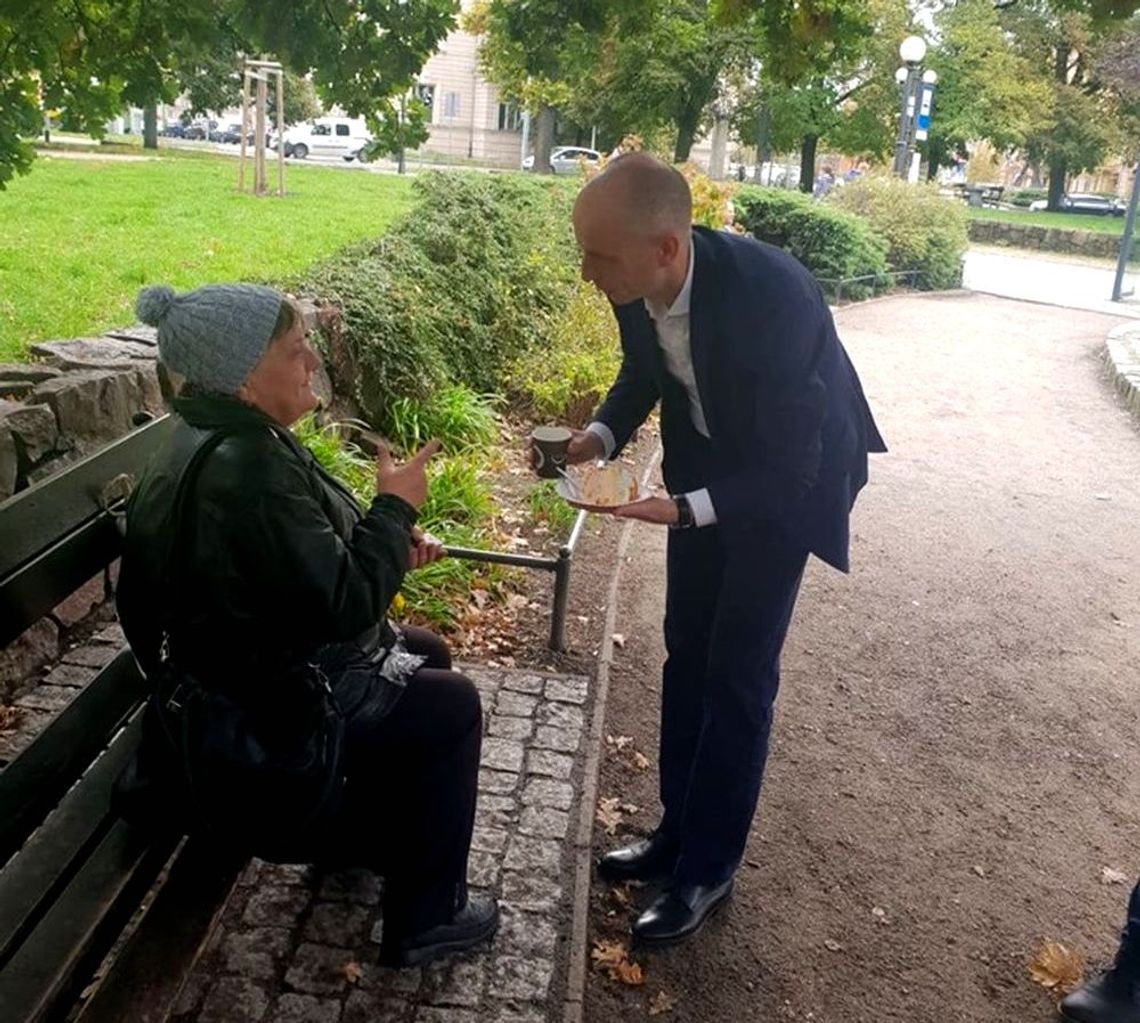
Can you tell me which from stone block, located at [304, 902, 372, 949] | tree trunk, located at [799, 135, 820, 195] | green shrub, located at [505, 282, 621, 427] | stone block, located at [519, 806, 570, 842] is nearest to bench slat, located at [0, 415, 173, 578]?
stone block, located at [304, 902, 372, 949]

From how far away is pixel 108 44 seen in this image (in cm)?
342

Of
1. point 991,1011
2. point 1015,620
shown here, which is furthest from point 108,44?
point 1015,620

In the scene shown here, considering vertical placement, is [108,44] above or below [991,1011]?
above

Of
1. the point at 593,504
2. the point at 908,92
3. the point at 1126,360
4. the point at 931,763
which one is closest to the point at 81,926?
the point at 593,504

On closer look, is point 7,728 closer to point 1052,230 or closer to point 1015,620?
point 1015,620

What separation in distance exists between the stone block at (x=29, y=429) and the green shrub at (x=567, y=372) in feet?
15.0

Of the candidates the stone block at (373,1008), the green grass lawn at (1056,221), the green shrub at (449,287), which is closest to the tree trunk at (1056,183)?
the green grass lawn at (1056,221)

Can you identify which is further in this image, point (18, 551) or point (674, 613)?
point (674, 613)

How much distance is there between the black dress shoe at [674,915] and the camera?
313 centimetres

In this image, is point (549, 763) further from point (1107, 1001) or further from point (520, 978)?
point (1107, 1001)

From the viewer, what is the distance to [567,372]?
8.24m

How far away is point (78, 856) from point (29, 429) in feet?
5.93

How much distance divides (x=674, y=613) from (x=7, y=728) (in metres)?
2.16

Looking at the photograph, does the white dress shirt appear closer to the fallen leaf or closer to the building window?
the fallen leaf
